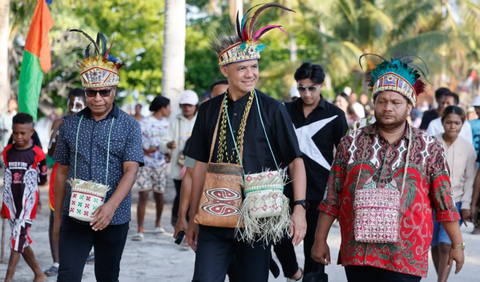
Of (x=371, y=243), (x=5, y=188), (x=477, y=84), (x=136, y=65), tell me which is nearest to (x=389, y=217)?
(x=371, y=243)

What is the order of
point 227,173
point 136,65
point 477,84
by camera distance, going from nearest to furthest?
point 227,173 → point 136,65 → point 477,84

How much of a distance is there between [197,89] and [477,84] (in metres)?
30.1

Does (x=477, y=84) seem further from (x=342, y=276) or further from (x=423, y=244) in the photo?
(x=423, y=244)

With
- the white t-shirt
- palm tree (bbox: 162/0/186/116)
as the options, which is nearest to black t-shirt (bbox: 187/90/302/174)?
the white t-shirt

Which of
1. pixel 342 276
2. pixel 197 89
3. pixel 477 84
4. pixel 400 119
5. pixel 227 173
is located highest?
pixel 477 84

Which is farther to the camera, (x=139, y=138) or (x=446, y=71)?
(x=446, y=71)

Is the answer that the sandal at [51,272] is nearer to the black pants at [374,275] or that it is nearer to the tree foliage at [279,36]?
the black pants at [374,275]

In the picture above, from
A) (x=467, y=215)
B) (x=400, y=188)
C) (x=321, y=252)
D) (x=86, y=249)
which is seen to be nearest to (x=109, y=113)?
(x=86, y=249)

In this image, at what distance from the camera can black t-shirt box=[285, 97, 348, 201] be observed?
6723 mm

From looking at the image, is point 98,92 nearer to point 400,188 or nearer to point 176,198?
point 400,188

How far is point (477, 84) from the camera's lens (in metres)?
52.1

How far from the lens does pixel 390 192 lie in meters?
4.10

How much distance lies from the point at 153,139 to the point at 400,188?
266 inches

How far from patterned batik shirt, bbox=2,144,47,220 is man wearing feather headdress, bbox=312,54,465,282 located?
3.83m
